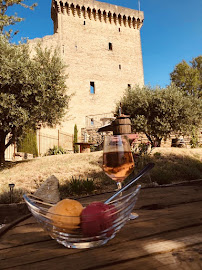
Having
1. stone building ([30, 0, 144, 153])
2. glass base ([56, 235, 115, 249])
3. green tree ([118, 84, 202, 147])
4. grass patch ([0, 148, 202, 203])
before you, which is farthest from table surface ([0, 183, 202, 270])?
stone building ([30, 0, 144, 153])

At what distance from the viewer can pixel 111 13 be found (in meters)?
23.6

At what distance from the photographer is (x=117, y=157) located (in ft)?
3.87

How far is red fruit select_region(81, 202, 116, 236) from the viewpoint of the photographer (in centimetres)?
68

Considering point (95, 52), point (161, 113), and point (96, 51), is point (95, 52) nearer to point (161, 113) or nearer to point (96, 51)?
point (96, 51)

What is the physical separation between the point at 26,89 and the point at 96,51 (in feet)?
54.9

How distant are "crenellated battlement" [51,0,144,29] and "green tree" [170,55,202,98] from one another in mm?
6906

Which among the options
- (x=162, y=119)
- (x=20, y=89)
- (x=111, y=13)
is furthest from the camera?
(x=111, y=13)

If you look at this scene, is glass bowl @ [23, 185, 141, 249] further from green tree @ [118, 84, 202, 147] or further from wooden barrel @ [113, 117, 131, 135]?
green tree @ [118, 84, 202, 147]

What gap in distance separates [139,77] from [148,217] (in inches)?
995

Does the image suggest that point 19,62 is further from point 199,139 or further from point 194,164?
point 199,139

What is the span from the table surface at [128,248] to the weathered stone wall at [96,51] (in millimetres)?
19924

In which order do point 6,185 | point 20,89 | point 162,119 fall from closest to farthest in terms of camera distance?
1. point 6,185
2. point 20,89
3. point 162,119

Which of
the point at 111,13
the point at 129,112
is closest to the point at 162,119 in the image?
the point at 129,112

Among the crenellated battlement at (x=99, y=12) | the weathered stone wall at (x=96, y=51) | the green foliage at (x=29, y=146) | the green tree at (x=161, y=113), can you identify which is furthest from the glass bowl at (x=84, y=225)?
the crenellated battlement at (x=99, y=12)
